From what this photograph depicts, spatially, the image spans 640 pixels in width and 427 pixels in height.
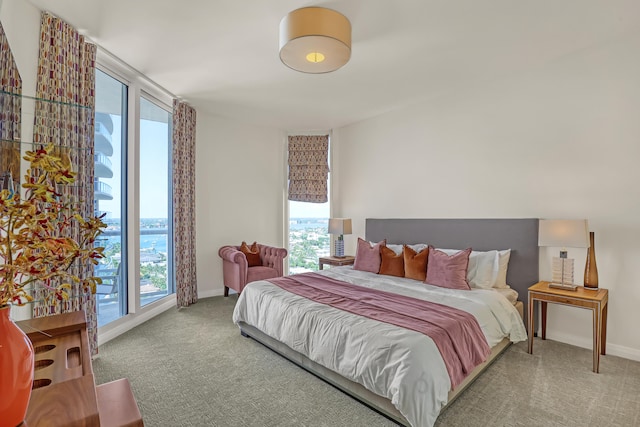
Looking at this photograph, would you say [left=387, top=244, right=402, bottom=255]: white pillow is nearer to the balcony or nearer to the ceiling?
the ceiling

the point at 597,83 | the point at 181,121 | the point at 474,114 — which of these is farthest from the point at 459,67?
the point at 181,121

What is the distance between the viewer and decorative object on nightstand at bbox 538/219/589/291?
9.38 ft

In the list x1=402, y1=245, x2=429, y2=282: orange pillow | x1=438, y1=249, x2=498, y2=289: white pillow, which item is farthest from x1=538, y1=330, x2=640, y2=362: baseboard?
x1=402, y1=245, x2=429, y2=282: orange pillow

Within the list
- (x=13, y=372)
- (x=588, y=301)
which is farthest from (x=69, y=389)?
(x=588, y=301)

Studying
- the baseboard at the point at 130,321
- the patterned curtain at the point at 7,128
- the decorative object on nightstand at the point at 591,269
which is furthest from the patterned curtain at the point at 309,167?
the patterned curtain at the point at 7,128

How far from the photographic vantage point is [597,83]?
10.2 ft

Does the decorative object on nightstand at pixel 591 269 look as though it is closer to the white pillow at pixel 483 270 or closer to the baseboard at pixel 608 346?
the baseboard at pixel 608 346

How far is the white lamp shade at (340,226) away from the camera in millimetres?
5180

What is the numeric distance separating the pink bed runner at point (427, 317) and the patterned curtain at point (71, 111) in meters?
1.87

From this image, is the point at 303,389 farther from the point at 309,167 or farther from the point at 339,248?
the point at 309,167

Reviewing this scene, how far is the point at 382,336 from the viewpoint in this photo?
215 centimetres

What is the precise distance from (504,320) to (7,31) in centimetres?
456

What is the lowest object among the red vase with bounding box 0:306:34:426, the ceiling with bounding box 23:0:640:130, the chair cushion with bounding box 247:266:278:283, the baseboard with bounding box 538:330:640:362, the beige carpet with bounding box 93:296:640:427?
the beige carpet with bounding box 93:296:640:427

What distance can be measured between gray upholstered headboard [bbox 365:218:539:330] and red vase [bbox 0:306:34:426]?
13.1ft
